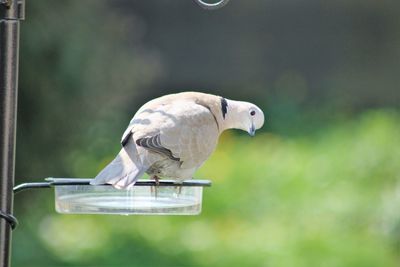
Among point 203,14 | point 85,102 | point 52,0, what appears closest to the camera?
point 52,0

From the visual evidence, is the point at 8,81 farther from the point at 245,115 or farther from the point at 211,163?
the point at 211,163

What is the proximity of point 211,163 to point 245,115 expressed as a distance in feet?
13.5

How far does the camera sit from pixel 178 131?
6.93 feet

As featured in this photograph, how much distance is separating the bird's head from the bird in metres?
0.03

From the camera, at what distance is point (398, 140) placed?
6.04 meters

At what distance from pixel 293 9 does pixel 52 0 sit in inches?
190

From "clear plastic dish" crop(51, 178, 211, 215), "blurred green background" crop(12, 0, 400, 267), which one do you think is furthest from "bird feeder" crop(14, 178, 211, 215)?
"blurred green background" crop(12, 0, 400, 267)

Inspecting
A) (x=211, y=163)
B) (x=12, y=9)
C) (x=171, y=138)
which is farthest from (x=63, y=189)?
(x=211, y=163)

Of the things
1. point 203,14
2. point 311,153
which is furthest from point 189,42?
point 311,153

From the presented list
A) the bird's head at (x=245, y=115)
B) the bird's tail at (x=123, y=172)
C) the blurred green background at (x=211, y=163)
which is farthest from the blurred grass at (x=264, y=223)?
the bird's tail at (x=123, y=172)

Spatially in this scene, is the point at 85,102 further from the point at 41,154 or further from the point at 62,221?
the point at 62,221

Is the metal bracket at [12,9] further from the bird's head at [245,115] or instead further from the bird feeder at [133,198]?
the bird's head at [245,115]

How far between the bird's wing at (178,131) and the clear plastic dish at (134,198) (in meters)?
0.07

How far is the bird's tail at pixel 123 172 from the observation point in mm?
1953
